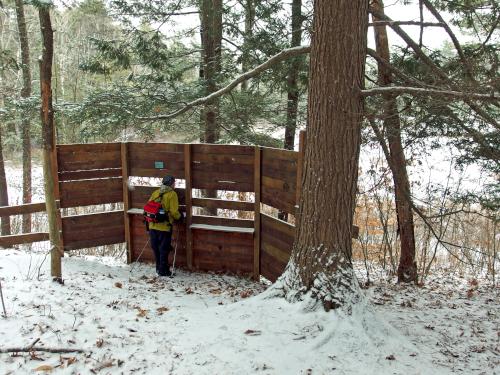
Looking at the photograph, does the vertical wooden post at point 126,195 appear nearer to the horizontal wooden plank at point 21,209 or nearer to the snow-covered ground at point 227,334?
the horizontal wooden plank at point 21,209

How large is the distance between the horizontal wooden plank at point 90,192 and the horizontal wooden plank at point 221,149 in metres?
1.60

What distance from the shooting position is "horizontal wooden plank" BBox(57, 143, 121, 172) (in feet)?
24.5

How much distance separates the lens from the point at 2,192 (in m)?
12.9

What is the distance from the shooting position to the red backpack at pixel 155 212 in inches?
280

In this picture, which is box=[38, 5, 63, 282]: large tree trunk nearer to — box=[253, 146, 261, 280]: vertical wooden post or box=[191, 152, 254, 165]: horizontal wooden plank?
box=[191, 152, 254, 165]: horizontal wooden plank

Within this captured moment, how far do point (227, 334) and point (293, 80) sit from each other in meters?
6.29

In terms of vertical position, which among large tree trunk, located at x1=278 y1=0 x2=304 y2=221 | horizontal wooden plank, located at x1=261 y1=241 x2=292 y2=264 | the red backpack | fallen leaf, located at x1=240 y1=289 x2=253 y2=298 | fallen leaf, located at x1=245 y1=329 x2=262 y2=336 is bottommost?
fallen leaf, located at x1=240 y1=289 x2=253 y2=298

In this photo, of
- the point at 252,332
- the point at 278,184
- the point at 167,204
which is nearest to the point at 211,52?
the point at 167,204

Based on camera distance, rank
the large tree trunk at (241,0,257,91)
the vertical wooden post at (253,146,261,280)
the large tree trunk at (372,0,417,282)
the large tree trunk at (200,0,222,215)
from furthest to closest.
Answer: the large tree trunk at (200,0,222,215) < the large tree trunk at (241,0,257,91) < the vertical wooden post at (253,146,261,280) < the large tree trunk at (372,0,417,282)

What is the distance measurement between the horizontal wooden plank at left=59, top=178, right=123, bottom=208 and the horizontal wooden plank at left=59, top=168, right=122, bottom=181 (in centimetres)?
7

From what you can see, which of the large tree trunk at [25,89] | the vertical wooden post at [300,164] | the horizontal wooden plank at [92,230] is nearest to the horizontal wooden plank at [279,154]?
the vertical wooden post at [300,164]

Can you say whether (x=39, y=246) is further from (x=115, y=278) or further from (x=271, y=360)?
(x=271, y=360)

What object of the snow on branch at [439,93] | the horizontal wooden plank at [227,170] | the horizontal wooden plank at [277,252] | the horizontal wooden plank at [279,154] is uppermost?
the snow on branch at [439,93]

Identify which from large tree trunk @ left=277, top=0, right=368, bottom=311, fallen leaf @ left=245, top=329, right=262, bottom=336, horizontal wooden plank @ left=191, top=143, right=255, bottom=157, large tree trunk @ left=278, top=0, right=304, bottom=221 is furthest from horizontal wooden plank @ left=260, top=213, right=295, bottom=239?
fallen leaf @ left=245, top=329, right=262, bottom=336
